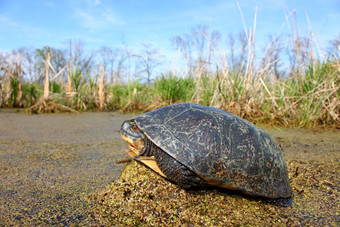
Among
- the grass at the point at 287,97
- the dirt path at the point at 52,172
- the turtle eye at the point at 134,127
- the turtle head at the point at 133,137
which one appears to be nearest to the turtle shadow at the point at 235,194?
the turtle head at the point at 133,137

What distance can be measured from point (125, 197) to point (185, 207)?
0.40m

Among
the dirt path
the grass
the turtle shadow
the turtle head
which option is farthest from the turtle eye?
the grass

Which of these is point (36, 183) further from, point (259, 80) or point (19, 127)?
point (259, 80)

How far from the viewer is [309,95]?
14.9 ft

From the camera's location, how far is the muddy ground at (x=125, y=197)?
1.40m

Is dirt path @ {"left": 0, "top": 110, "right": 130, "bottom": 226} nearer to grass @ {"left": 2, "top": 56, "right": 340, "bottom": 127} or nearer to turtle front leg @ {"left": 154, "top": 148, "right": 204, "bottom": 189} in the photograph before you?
turtle front leg @ {"left": 154, "top": 148, "right": 204, "bottom": 189}

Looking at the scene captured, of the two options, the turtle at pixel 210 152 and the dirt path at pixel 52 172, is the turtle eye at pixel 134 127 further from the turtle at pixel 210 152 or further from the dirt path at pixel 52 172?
the dirt path at pixel 52 172

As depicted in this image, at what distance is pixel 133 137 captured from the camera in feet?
6.11

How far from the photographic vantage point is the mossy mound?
4.58 ft

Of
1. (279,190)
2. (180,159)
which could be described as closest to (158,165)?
(180,159)

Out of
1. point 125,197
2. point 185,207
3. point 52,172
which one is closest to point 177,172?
point 185,207

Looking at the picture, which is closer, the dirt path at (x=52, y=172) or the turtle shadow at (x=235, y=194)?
the dirt path at (x=52, y=172)

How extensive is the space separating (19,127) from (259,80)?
4.71 meters

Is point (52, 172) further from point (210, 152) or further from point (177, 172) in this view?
point (210, 152)
